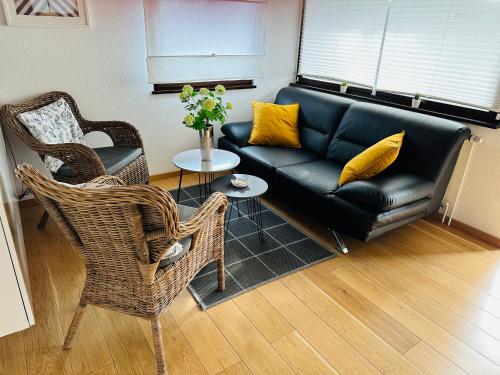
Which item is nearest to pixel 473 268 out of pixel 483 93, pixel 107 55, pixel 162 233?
pixel 483 93

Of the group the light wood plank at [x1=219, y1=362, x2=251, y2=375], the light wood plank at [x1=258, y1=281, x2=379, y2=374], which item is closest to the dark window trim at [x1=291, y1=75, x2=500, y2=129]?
the light wood plank at [x1=258, y1=281, x2=379, y2=374]

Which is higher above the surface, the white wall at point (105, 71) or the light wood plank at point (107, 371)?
the white wall at point (105, 71)

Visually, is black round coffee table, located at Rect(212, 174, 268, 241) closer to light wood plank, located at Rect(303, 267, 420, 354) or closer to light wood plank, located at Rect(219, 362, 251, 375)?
light wood plank, located at Rect(303, 267, 420, 354)

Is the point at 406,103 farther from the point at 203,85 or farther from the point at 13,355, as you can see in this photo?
the point at 13,355

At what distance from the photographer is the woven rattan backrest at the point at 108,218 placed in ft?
3.63

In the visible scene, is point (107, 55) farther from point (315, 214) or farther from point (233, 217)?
point (315, 214)

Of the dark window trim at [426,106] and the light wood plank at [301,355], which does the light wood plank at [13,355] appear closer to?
the light wood plank at [301,355]

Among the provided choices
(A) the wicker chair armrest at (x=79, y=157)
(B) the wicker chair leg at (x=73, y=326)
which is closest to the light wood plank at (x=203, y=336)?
(B) the wicker chair leg at (x=73, y=326)

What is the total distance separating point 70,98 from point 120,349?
6.49ft

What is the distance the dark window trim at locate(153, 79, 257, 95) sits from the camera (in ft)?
10.3

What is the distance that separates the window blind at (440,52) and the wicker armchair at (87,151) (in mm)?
A: 2194

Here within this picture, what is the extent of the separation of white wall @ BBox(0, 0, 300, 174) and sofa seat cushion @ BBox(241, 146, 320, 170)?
0.78 m

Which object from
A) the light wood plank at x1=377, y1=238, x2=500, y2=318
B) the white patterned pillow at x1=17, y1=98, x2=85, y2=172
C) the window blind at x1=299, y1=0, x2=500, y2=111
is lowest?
the light wood plank at x1=377, y1=238, x2=500, y2=318

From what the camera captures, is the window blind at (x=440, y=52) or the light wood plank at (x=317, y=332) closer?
the light wood plank at (x=317, y=332)
